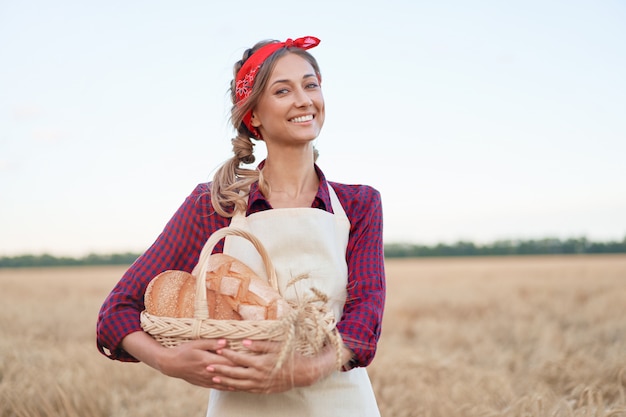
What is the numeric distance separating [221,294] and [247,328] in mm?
219

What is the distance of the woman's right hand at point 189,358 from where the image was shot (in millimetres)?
1472

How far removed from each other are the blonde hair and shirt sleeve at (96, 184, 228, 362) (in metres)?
0.05

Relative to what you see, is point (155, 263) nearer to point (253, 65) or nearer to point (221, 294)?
point (221, 294)

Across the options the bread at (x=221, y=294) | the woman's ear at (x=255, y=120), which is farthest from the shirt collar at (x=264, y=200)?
the bread at (x=221, y=294)

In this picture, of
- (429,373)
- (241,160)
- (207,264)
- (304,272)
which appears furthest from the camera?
(429,373)

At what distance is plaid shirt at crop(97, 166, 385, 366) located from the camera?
68.3 inches

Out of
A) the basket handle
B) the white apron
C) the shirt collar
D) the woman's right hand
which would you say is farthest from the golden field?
the woman's right hand

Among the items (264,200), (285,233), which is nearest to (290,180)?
(264,200)

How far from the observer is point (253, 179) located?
6.66ft

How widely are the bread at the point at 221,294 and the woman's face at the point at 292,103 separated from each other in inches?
20.1

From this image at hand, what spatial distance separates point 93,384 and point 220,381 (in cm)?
276

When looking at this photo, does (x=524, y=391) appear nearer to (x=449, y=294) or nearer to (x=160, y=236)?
(x=160, y=236)

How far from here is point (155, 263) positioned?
1906mm

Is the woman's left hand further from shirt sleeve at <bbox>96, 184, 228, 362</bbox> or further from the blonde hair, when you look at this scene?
the blonde hair
